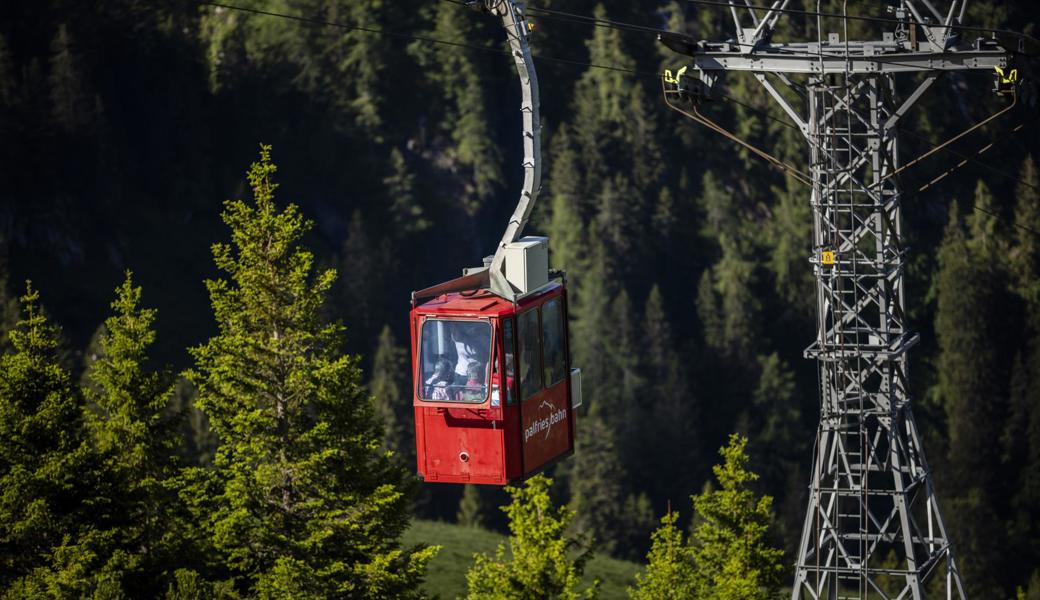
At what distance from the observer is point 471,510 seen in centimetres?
13162

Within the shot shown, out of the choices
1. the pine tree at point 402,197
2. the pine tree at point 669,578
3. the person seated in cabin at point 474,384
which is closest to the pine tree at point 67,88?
the pine tree at point 402,197

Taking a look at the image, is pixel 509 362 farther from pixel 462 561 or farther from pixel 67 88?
pixel 67 88

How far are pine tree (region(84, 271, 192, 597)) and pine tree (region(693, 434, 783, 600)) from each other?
1409 centimetres

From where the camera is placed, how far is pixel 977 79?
17625 centimetres

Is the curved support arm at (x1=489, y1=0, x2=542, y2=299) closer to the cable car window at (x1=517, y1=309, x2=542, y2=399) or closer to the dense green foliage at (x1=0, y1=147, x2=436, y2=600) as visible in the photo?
the cable car window at (x1=517, y1=309, x2=542, y2=399)

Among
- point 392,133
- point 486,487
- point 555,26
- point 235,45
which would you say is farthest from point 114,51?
point 486,487

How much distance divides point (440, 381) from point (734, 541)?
19492 mm

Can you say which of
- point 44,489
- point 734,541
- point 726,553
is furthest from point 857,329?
point 44,489

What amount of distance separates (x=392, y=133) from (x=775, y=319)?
3387cm

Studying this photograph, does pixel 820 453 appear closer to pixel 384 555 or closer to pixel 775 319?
pixel 384 555

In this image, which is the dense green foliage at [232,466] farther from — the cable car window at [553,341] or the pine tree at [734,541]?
the pine tree at [734,541]

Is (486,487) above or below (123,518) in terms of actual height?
below

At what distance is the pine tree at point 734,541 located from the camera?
50.7 m

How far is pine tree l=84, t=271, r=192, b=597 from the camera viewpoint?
42188 millimetres
